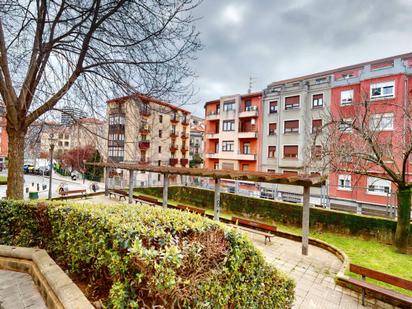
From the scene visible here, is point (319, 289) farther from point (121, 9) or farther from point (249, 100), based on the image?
point (249, 100)

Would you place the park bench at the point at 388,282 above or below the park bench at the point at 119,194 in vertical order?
above

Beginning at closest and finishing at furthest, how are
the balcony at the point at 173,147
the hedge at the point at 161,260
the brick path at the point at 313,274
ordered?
the hedge at the point at 161,260 → the brick path at the point at 313,274 → the balcony at the point at 173,147

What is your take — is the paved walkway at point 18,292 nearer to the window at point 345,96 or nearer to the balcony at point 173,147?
the window at point 345,96

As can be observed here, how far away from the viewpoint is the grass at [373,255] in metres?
7.09

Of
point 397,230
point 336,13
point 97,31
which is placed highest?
point 336,13

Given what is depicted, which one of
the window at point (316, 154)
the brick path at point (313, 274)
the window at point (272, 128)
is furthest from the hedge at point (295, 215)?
the window at point (272, 128)

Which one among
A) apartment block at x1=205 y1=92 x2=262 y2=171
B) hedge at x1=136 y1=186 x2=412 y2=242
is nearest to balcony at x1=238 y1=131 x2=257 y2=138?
apartment block at x1=205 y1=92 x2=262 y2=171

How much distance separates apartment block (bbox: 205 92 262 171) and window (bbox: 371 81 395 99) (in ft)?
36.2

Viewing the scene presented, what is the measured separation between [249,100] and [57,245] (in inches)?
1038

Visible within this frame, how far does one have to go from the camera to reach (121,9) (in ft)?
19.2

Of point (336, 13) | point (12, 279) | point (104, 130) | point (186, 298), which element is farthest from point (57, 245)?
point (336, 13)

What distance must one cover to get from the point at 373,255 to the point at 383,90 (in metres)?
15.7

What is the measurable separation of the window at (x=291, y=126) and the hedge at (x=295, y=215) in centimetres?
1186

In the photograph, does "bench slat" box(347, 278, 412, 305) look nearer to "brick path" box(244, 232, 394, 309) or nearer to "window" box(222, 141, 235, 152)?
"brick path" box(244, 232, 394, 309)
